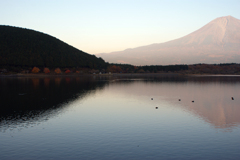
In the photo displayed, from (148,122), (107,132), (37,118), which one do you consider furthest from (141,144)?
(37,118)

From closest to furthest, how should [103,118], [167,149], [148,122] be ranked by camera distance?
[167,149] → [148,122] → [103,118]

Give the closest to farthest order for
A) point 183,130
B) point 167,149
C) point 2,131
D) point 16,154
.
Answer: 1. point 16,154
2. point 167,149
3. point 2,131
4. point 183,130

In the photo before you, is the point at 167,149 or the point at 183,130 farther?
the point at 183,130

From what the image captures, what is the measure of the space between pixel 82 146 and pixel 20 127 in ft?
37.1

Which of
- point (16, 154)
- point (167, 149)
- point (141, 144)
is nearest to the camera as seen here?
point (16, 154)

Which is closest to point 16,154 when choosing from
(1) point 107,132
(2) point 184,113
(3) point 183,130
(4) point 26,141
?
(4) point 26,141

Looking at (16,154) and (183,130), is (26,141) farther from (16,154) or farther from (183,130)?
(183,130)

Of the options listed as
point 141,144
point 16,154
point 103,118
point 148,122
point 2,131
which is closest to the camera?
point 16,154

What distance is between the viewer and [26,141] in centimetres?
2256

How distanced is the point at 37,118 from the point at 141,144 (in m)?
18.5

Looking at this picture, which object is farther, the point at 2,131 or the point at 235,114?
the point at 235,114

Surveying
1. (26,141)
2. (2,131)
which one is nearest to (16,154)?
(26,141)

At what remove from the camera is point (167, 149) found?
20703 millimetres

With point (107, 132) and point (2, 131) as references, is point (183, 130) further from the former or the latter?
point (2, 131)
